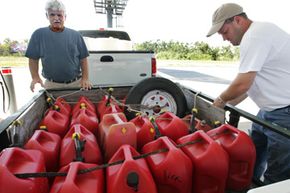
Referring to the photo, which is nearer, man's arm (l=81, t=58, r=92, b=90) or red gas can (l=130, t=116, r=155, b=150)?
red gas can (l=130, t=116, r=155, b=150)

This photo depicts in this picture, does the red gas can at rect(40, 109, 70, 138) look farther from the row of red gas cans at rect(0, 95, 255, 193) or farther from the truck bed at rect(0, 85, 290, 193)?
the row of red gas cans at rect(0, 95, 255, 193)

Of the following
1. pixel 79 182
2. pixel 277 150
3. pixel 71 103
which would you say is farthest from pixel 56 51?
pixel 277 150

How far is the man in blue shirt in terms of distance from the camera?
3184 millimetres

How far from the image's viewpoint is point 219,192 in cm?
173

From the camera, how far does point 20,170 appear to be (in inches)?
56.7

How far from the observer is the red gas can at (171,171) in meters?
1.56

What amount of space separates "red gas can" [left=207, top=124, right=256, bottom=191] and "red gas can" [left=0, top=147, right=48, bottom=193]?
1.25m

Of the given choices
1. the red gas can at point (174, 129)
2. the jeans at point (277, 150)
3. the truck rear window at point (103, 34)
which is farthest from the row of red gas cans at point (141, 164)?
the truck rear window at point (103, 34)

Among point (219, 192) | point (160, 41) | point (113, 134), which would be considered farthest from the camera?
point (160, 41)

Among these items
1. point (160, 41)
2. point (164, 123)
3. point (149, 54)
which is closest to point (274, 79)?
point (164, 123)

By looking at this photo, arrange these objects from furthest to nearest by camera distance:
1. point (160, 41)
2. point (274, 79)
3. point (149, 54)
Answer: point (160, 41) → point (149, 54) → point (274, 79)

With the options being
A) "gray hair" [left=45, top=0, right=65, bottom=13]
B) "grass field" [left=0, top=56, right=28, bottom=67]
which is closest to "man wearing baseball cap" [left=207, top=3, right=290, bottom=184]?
"gray hair" [left=45, top=0, right=65, bottom=13]

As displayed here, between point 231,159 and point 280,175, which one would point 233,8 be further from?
point 280,175

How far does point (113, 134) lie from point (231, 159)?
2.84 ft
